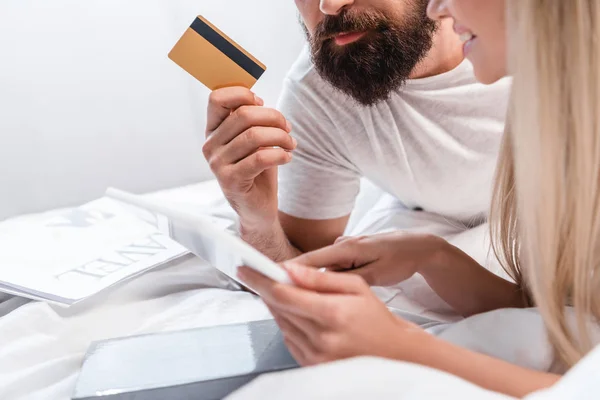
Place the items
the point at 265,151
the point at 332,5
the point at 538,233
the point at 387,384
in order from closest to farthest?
the point at 387,384 → the point at 538,233 → the point at 265,151 → the point at 332,5

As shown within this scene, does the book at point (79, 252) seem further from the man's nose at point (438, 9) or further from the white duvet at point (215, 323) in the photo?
the man's nose at point (438, 9)

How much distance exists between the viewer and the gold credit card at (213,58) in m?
0.72

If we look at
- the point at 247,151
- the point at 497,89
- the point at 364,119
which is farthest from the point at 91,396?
the point at 497,89

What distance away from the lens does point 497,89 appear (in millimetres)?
992

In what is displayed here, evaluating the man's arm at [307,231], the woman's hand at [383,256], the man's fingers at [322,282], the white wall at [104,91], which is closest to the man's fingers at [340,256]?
the woman's hand at [383,256]

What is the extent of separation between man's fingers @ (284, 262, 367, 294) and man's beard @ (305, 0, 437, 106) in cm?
54

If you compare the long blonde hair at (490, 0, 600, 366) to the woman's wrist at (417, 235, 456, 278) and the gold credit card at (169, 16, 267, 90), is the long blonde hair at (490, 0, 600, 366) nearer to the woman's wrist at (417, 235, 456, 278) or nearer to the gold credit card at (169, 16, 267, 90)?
the woman's wrist at (417, 235, 456, 278)

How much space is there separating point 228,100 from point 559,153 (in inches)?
16.4

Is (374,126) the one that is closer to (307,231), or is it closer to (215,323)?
(307,231)

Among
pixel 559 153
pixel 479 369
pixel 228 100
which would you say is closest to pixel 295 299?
pixel 479 369

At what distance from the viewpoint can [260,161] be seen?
783mm

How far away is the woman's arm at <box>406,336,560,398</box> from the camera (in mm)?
480

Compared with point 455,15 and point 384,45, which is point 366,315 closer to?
point 455,15

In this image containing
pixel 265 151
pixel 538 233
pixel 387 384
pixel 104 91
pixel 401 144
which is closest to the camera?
pixel 387 384
